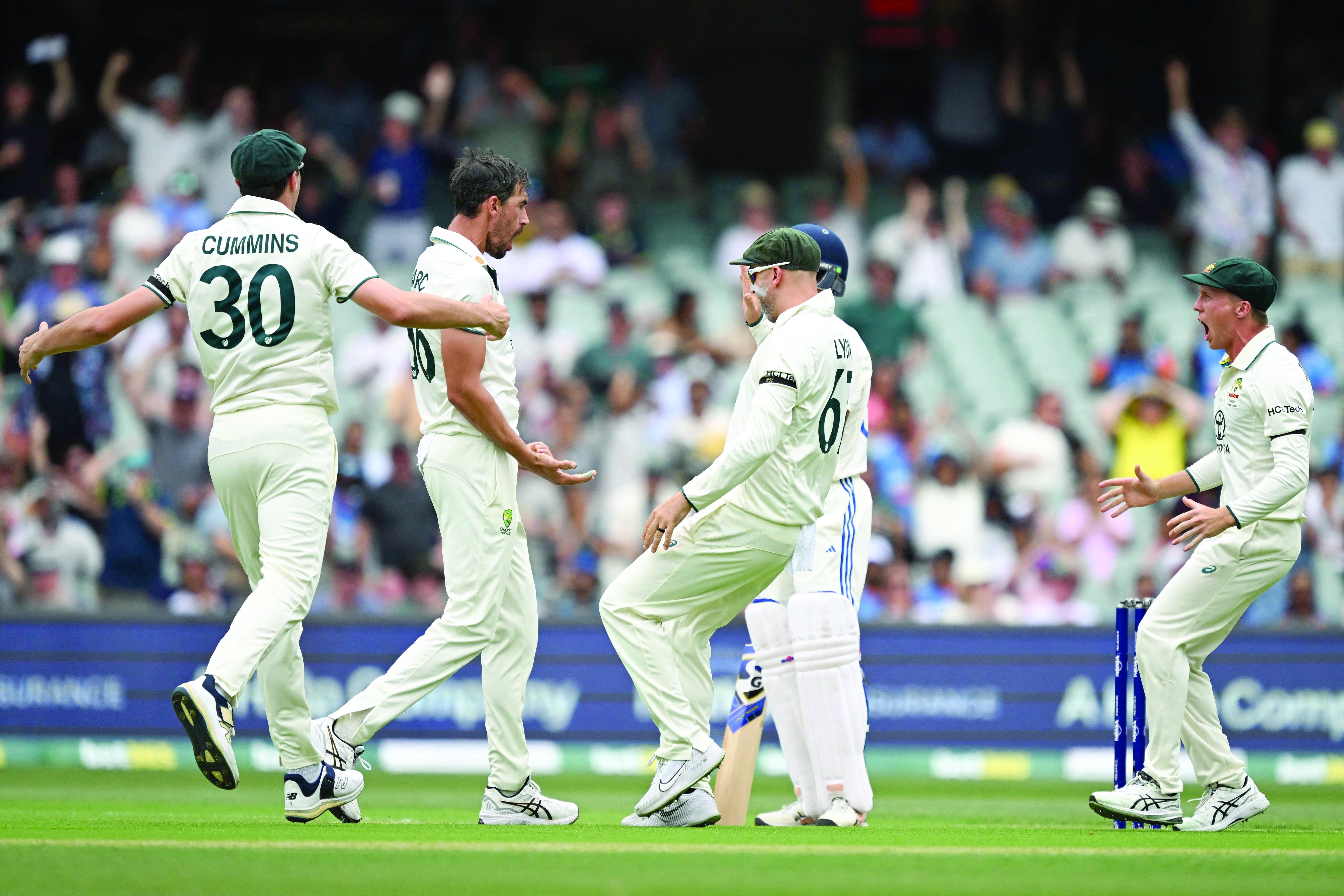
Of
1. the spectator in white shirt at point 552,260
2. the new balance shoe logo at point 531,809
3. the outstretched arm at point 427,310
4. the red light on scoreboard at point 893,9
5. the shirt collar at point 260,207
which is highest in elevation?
the red light on scoreboard at point 893,9

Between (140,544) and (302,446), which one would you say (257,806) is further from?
(140,544)

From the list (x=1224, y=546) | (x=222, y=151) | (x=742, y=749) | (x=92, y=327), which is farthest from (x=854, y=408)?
(x=222, y=151)

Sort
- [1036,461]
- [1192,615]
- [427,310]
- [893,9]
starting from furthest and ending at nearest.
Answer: [893,9] → [1036,461] → [1192,615] → [427,310]

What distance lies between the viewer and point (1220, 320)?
24.8 ft

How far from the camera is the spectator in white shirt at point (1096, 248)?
1717cm

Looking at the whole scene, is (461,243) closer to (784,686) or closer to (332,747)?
(332,747)

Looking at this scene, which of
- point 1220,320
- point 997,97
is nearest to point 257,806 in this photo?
point 1220,320

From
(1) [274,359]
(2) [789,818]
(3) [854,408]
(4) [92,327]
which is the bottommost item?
(2) [789,818]

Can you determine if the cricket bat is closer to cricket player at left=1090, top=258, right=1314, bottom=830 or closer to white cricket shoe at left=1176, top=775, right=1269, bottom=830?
cricket player at left=1090, top=258, right=1314, bottom=830

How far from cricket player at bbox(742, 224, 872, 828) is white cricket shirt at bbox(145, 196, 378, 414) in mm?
1846

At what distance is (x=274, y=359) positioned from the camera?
6676 millimetres

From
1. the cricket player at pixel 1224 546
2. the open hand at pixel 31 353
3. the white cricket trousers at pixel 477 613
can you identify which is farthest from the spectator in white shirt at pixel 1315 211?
the open hand at pixel 31 353

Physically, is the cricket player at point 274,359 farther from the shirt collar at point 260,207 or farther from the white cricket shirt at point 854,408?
the white cricket shirt at point 854,408

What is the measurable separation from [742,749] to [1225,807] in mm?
2144
